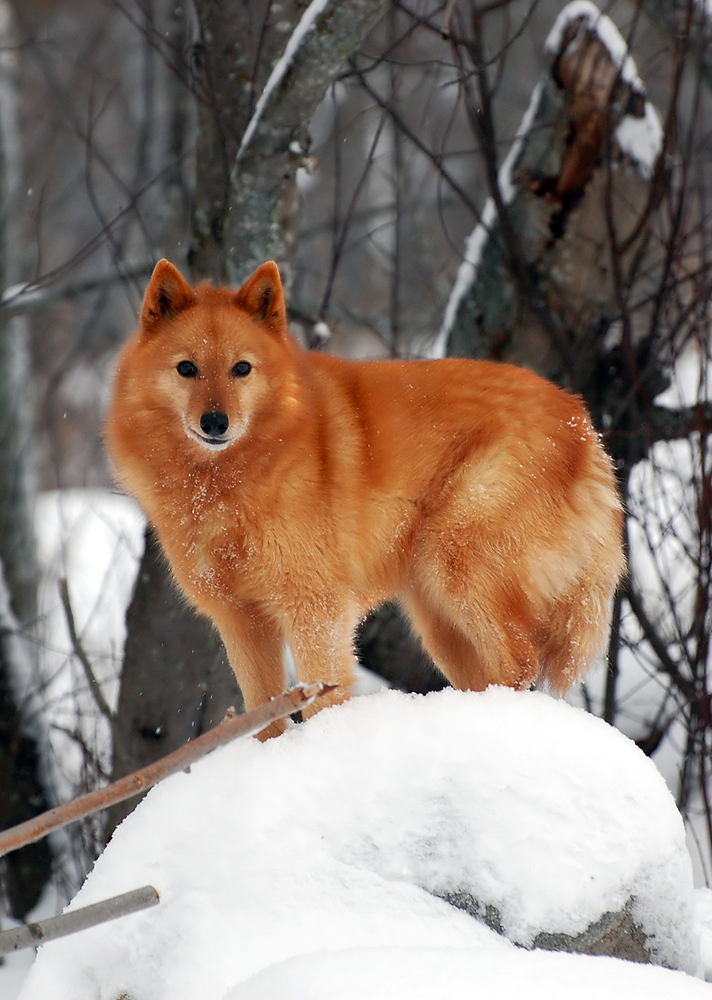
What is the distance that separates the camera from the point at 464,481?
12.0 feet

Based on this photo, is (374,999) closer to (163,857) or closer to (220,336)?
(163,857)

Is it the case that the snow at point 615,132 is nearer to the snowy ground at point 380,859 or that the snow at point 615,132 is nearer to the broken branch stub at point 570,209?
the broken branch stub at point 570,209

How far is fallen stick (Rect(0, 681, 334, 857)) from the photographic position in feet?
7.34

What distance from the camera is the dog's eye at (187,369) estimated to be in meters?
3.60

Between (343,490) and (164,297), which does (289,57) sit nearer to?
(164,297)

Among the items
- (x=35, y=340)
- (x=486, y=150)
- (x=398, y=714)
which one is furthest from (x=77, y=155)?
(x=398, y=714)

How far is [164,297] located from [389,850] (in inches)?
82.7

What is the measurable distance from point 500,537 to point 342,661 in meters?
0.71

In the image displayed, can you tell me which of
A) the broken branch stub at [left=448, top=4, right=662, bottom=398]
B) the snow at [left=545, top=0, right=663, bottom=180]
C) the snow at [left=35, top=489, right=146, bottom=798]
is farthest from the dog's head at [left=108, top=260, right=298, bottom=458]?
the snow at [left=545, top=0, right=663, bottom=180]

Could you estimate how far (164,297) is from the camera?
3.72 meters

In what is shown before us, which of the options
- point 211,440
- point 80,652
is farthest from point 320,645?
point 80,652

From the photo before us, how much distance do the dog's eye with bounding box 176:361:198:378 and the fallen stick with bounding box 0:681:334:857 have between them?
156 centimetres

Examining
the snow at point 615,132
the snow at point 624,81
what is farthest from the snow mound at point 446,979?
the snow at point 624,81

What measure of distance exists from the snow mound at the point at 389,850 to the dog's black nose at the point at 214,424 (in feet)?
3.34
